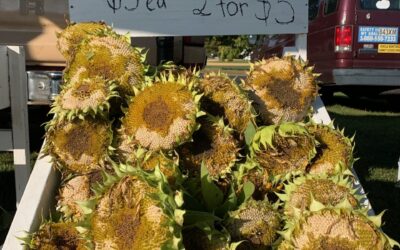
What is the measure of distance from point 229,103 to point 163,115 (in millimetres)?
311

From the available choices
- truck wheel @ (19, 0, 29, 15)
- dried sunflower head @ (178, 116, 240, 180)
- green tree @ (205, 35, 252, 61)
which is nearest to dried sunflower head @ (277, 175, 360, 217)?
dried sunflower head @ (178, 116, 240, 180)

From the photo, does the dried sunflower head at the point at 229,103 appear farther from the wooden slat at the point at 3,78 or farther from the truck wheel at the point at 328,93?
the truck wheel at the point at 328,93

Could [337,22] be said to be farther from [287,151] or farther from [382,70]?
[287,151]

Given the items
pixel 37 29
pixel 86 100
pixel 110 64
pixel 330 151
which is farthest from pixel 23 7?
pixel 330 151

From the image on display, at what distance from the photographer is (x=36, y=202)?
1.73 metres

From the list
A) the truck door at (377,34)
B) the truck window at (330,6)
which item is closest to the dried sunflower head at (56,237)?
the truck door at (377,34)

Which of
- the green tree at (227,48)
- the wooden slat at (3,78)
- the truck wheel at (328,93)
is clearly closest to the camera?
the wooden slat at (3,78)

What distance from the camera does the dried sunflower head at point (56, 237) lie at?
62.1 inches

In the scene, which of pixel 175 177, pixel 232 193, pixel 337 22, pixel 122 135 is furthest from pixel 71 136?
pixel 337 22

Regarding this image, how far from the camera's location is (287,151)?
Result: 1774 mm

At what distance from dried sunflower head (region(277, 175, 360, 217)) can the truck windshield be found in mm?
7723

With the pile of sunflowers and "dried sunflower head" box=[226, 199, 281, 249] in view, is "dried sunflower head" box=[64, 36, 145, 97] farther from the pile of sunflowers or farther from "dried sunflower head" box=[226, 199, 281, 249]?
"dried sunflower head" box=[226, 199, 281, 249]

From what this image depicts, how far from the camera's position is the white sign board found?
2.94 meters

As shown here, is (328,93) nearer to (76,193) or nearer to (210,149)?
(210,149)
